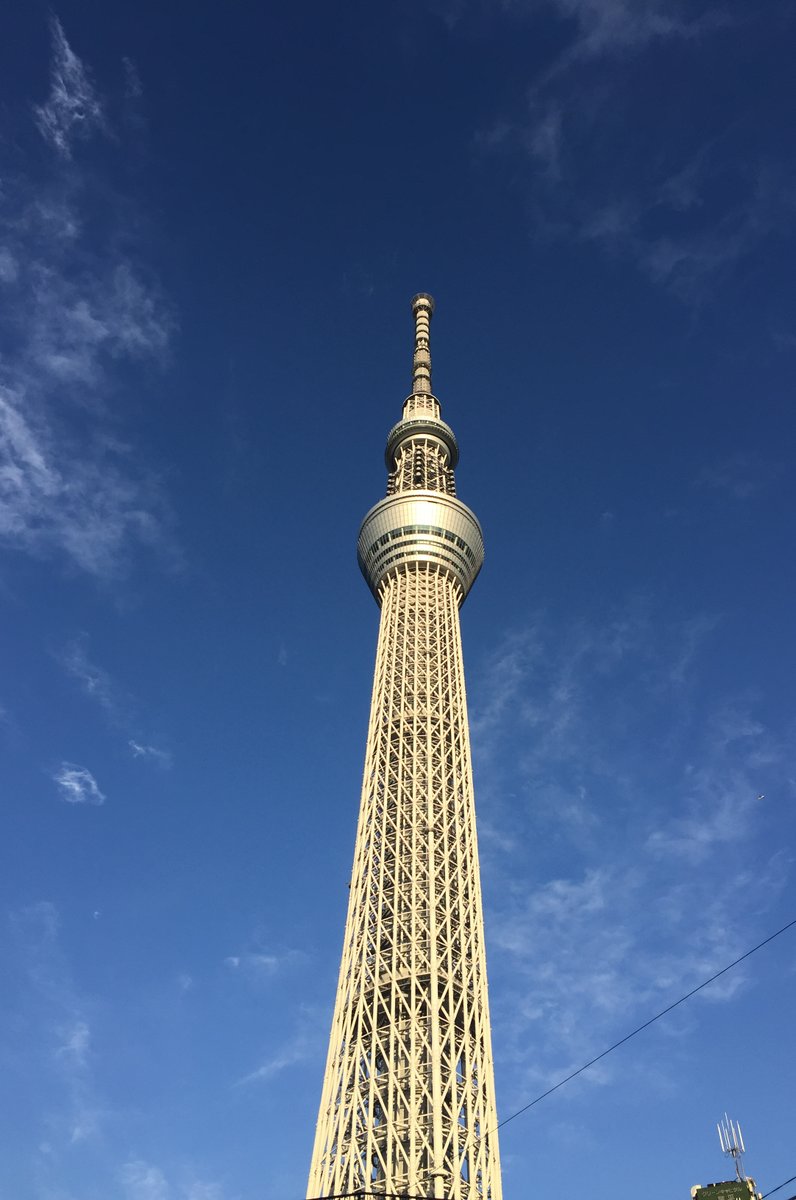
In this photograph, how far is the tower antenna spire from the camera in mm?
90250

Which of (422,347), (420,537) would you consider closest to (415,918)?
(420,537)

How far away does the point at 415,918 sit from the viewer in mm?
52312

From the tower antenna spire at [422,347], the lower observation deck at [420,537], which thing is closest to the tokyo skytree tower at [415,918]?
the lower observation deck at [420,537]

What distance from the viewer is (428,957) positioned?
50562mm

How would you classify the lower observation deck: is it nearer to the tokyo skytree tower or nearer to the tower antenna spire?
the tokyo skytree tower

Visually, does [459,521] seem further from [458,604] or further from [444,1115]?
[444,1115]

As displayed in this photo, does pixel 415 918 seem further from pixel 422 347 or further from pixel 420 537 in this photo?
pixel 422 347

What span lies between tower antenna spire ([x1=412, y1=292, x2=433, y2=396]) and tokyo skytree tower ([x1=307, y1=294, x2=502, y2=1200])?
15383mm

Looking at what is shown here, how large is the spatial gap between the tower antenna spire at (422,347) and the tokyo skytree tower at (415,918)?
50.5ft

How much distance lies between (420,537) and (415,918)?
29022 millimetres

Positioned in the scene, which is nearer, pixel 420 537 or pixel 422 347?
pixel 420 537

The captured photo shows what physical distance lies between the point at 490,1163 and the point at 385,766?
2230 cm

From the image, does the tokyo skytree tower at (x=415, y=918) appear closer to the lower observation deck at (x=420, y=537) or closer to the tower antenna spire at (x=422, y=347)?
the lower observation deck at (x=420, y=537)

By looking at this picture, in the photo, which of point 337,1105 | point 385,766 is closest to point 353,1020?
point 337,1105
